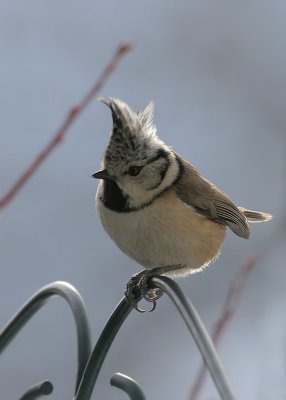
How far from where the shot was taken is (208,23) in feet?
16.3

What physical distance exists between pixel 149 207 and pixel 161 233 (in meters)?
0.08

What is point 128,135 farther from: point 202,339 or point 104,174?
point 202,339

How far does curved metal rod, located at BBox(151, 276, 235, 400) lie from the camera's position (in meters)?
1.42

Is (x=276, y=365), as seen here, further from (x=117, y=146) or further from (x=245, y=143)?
(x=245, y=143)

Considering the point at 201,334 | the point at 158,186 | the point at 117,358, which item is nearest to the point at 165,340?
the point at 117,358

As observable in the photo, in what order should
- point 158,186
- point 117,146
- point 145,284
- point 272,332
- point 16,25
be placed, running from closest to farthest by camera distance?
point 145,284
point 117,146
point 158,186
point 272,332
point 16,25

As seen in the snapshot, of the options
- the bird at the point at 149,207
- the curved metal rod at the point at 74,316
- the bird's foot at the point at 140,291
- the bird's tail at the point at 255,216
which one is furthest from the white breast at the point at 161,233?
the bird's tail at the point at 255,216

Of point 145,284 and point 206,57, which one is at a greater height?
point 206,57

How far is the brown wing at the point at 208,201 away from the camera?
2.73 meters

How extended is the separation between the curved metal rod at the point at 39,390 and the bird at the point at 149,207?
444mm

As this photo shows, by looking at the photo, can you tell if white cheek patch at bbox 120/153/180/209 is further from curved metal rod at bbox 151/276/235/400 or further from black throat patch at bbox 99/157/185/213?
curved metal rod at bbox 151/276/235/400

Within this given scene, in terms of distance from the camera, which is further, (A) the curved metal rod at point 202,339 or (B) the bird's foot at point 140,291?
(B) the bird's foot at point 140,291

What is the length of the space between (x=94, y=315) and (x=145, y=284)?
213cm

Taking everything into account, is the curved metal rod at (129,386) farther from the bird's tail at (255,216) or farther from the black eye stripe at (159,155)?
the bird's tail at (255,216)
